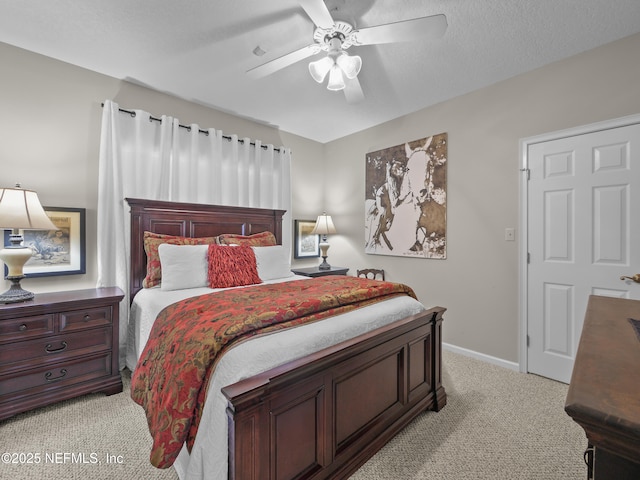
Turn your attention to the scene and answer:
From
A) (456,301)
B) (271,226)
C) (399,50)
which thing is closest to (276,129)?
(271,226)

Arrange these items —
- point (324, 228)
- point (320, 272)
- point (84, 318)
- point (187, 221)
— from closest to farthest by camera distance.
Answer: point (84, 318) < point (187, 221) < point (320, 272) < point (324, 228)

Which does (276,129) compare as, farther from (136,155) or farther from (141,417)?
(141,417)

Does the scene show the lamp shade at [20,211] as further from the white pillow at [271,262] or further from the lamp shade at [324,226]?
the lamp shade at [324,226]

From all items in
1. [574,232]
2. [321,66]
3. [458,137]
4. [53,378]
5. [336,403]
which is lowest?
[53,378]

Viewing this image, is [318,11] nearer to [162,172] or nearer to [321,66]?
[321,66]

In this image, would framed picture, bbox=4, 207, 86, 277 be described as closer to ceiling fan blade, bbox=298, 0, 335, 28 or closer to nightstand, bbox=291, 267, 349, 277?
nightstand, bbox=291, 267, 349, 277

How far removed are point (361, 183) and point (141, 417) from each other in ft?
11.1

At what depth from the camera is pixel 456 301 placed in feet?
10.4

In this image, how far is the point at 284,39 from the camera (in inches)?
88.6

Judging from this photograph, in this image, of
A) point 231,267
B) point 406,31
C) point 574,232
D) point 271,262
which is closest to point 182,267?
point 231,267

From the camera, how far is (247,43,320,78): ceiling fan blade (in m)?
1.99

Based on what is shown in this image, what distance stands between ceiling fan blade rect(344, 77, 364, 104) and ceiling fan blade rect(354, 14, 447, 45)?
0.33m

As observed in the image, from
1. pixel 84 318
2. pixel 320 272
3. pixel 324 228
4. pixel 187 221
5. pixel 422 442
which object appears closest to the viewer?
pixel 422 442

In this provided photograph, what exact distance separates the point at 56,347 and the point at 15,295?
17.5 inches
